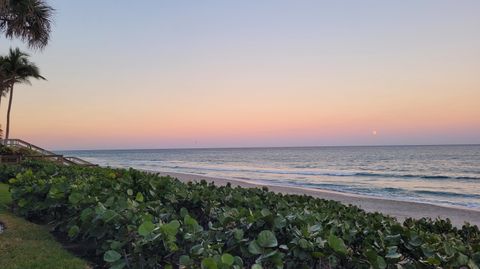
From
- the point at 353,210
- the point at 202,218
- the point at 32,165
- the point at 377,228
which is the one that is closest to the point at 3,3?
the point at 32,165

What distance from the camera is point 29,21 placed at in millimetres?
13984

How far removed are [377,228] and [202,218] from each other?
2450 mm

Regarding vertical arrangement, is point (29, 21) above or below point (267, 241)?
above

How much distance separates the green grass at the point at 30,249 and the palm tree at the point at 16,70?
27.2 meters

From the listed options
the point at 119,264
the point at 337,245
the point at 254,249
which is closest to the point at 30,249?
the point at 119,264

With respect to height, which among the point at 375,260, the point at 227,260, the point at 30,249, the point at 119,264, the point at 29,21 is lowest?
the point at 30,249

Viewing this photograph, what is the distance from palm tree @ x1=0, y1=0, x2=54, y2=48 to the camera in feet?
43.3

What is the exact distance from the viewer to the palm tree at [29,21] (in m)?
13.2

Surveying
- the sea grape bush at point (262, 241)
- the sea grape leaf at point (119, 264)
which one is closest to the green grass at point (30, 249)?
the sea grape bush at point (262, 241)

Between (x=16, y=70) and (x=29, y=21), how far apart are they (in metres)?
18.8

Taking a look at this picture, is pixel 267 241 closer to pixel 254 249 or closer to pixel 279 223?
pixel 254 249

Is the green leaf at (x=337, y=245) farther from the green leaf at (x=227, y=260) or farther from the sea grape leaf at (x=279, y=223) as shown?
the green leaf at (x=227, y=260)

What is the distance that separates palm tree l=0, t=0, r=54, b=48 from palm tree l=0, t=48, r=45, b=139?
1717 cm

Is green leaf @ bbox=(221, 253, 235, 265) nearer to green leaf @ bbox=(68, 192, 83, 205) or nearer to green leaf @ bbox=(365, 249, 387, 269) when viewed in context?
green leaf @ bbox=(365, 249, 387, 269)
